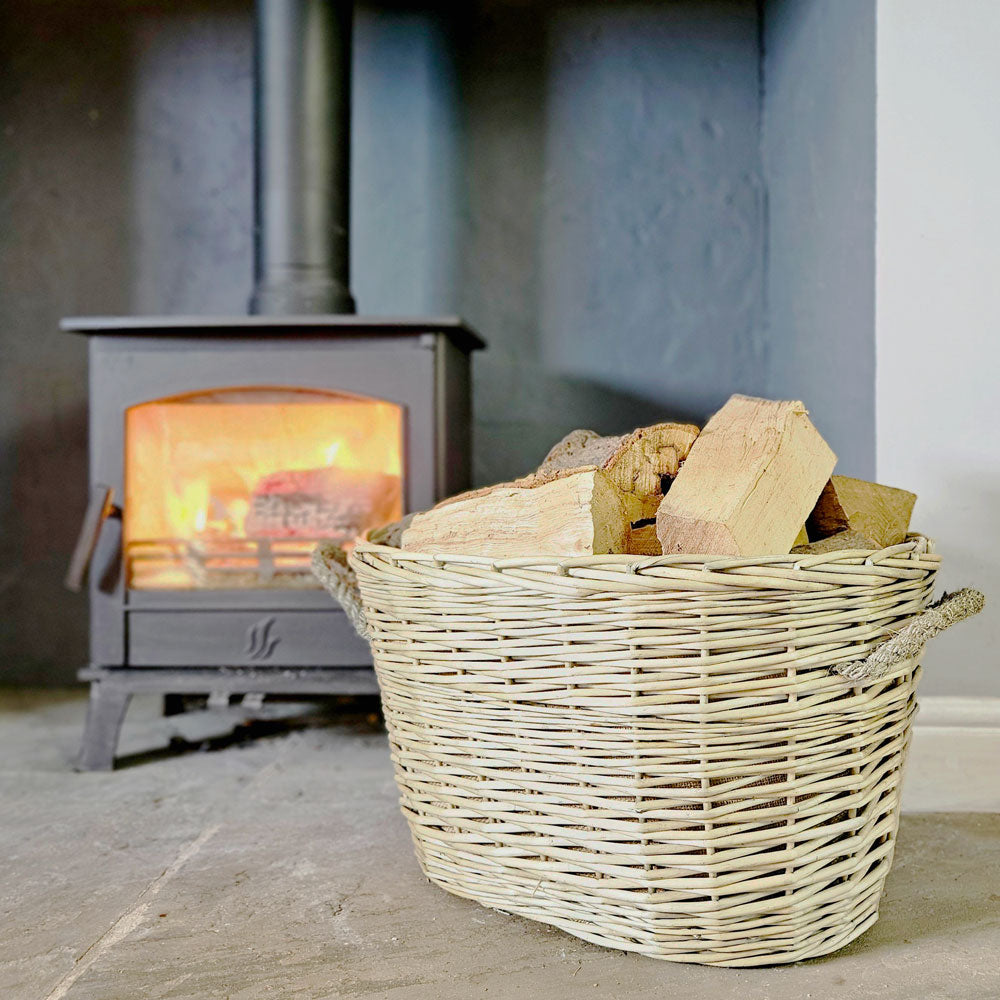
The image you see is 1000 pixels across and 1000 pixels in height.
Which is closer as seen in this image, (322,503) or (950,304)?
(950,304)

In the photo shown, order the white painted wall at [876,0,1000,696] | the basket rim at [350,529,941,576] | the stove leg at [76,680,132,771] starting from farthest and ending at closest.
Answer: the stove leg at [76,680,132,771] < the white painted wall at [876,0,1000,696] < the basket rim at [350,529,941,576]

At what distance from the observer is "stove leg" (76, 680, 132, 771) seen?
160cm

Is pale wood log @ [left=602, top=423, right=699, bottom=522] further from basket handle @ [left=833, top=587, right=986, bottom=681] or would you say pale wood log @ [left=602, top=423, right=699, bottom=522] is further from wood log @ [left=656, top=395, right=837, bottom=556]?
basket handle @ [left=833, top=587, right=986, bottom=681]

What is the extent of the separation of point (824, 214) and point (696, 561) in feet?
3.79

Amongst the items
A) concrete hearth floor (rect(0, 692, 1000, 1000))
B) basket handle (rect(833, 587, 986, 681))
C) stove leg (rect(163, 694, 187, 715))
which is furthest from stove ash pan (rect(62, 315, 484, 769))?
basket handle (rect(833, 587, 986, 681))

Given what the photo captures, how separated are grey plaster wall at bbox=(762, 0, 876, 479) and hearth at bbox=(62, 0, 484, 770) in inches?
25.7

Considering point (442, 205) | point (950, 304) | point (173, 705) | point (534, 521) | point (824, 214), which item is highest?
point (442, 205)

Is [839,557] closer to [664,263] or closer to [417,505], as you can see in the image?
[417,505]

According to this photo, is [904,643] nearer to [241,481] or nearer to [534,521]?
[534,521]

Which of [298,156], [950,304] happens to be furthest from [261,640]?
[950,304]

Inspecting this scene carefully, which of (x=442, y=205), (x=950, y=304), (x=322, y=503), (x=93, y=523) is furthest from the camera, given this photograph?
(x=442, y=205)

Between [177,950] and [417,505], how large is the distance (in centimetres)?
85

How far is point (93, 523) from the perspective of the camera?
159cm

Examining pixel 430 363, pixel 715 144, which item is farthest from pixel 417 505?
pixel 715 144
